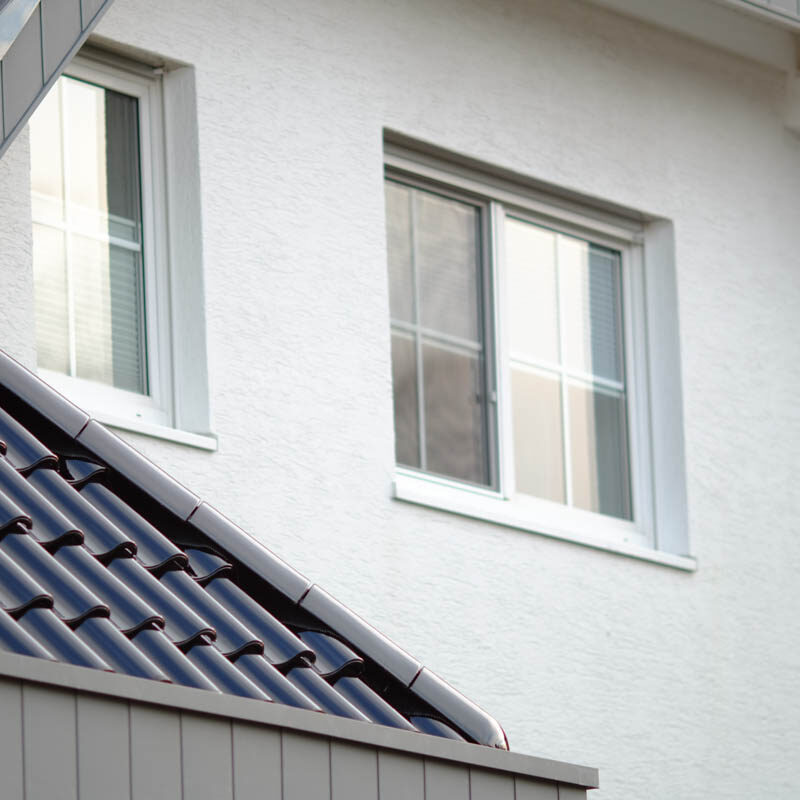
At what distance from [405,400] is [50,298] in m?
1.95

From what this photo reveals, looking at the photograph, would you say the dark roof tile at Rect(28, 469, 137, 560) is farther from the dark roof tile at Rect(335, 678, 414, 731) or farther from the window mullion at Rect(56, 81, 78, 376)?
the window mullion at Rect(56, 81, 78, 376)

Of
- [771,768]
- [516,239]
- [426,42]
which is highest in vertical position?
[426,42]

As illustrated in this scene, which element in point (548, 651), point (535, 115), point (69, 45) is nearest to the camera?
point (69, 45)

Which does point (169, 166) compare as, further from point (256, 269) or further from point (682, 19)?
point (682, 19)

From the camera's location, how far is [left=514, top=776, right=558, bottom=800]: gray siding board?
464cm

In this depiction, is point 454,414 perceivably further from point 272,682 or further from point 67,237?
point 272,682

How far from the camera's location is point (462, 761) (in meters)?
4.52

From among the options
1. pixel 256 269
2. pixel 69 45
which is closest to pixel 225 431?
pixel 256 269

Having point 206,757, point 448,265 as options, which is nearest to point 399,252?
point 448,265

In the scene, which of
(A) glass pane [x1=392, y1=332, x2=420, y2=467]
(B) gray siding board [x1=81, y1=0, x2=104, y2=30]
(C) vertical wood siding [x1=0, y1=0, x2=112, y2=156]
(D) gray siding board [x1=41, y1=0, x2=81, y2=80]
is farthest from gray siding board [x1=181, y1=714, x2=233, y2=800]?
(A) glass pane [x1=392, y1=332, x2=420, y2=467]

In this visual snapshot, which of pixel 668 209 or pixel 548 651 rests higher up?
pixel 668 209

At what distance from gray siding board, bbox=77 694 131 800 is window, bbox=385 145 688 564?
4.36 meters

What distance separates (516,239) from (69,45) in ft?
11.7

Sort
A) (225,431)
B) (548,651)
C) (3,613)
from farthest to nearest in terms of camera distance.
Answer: (548,651), (225,431), (3,613)
